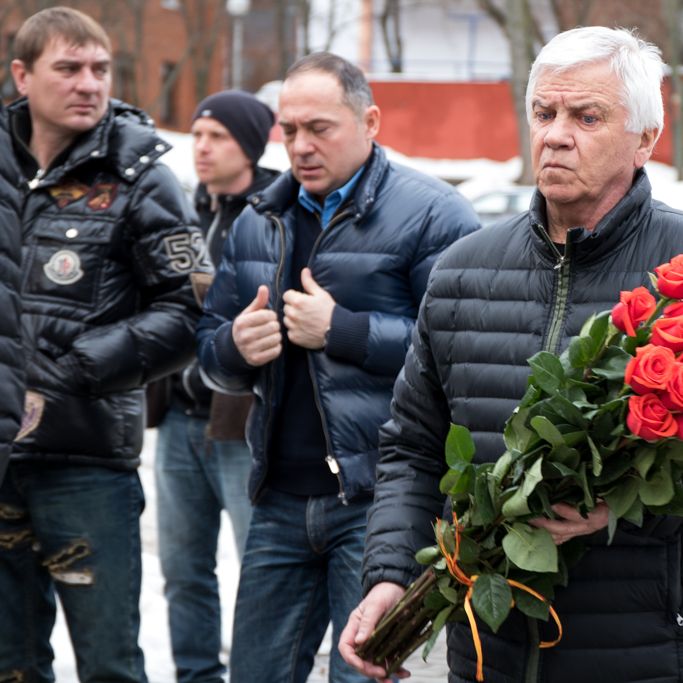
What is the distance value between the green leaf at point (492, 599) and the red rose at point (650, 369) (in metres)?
0.51

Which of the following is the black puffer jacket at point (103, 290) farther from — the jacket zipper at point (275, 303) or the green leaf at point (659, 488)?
the green leaf at point (659, 488)

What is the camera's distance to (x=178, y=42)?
160 feet

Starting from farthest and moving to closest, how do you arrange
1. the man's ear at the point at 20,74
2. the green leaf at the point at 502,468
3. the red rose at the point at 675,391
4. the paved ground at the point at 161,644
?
1. the paved ground at the point at 161,644
2. the man's ear at the point at 20,74
3. the green leaf at the point at 502,468
4. the red rose at the point at 675,391

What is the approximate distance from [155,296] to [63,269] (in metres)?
0.35

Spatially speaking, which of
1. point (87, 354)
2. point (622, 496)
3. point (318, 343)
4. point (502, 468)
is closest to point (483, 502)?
point (502, 468)

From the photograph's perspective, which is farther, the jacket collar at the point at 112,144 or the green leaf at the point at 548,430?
the jacket collar at the point at 112,144

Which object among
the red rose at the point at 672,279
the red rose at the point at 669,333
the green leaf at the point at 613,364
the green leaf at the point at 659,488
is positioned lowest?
the green leaf at the point at 659,488

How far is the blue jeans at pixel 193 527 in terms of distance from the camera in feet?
21.2

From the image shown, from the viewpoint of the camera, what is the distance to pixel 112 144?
211 inches

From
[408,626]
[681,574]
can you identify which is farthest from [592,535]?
[408,626]

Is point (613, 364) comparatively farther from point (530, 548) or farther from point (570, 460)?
point (530, 548)

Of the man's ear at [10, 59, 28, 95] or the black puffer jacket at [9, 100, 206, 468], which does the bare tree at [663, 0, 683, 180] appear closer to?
the man's ear at [10, 59, 28, 95]

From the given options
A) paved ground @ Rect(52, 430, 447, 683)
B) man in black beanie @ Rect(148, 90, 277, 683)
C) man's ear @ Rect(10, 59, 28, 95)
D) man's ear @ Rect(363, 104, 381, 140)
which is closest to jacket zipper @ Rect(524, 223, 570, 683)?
man's ear @ Rect(363, 104, 381, 140)

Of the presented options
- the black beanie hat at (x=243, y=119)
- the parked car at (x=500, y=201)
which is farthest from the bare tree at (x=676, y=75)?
the black beanie hat at (x=243, y=119)
